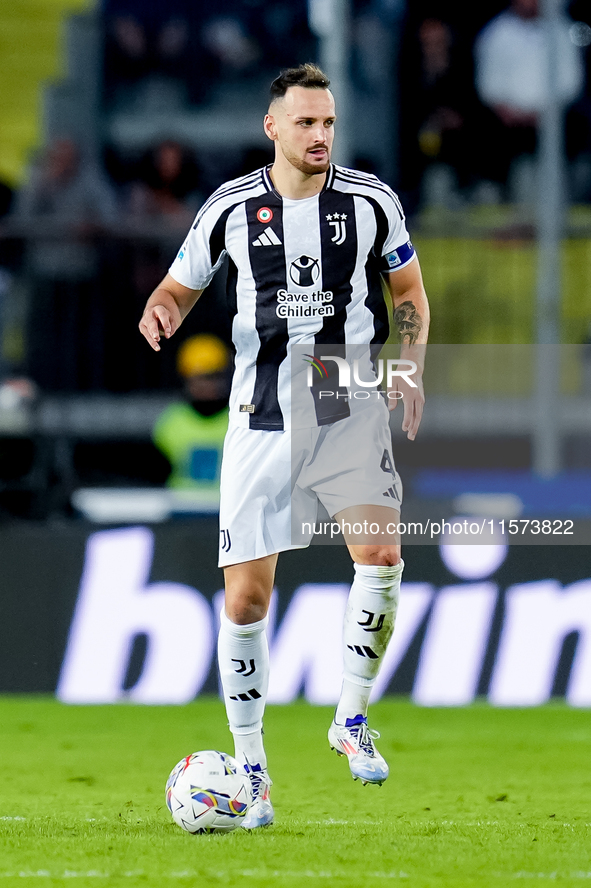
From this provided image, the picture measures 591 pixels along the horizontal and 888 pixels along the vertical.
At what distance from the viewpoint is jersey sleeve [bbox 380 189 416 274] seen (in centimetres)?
494

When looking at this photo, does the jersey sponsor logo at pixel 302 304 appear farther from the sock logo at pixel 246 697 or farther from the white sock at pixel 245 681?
the sock logo at pixel 246 697

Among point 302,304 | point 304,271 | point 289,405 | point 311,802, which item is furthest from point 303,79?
point 311,802

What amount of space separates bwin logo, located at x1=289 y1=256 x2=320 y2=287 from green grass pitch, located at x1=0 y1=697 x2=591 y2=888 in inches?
75.5

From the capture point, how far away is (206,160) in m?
12.1

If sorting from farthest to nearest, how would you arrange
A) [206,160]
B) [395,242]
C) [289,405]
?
[206,160], [395,242], [289,405]

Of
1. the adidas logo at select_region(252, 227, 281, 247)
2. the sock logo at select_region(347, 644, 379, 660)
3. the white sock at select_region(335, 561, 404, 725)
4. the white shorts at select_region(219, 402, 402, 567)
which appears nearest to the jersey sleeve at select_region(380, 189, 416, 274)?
the adidas logo at select_region(252, 227, 281, 247)

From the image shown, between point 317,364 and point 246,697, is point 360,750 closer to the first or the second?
point 246,697

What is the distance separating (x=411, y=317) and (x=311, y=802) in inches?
78.1

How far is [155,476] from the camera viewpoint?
10.4 m

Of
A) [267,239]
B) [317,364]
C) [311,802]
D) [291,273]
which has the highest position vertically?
[267,239]

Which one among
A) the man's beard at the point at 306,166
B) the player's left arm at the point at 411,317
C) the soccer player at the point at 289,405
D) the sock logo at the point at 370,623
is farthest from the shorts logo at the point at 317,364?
the sock logo at the point at 370,623

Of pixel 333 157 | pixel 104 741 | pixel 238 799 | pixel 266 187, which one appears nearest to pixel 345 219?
pixel 266 187

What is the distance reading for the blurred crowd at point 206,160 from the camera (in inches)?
420

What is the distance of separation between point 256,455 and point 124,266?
6.35m
